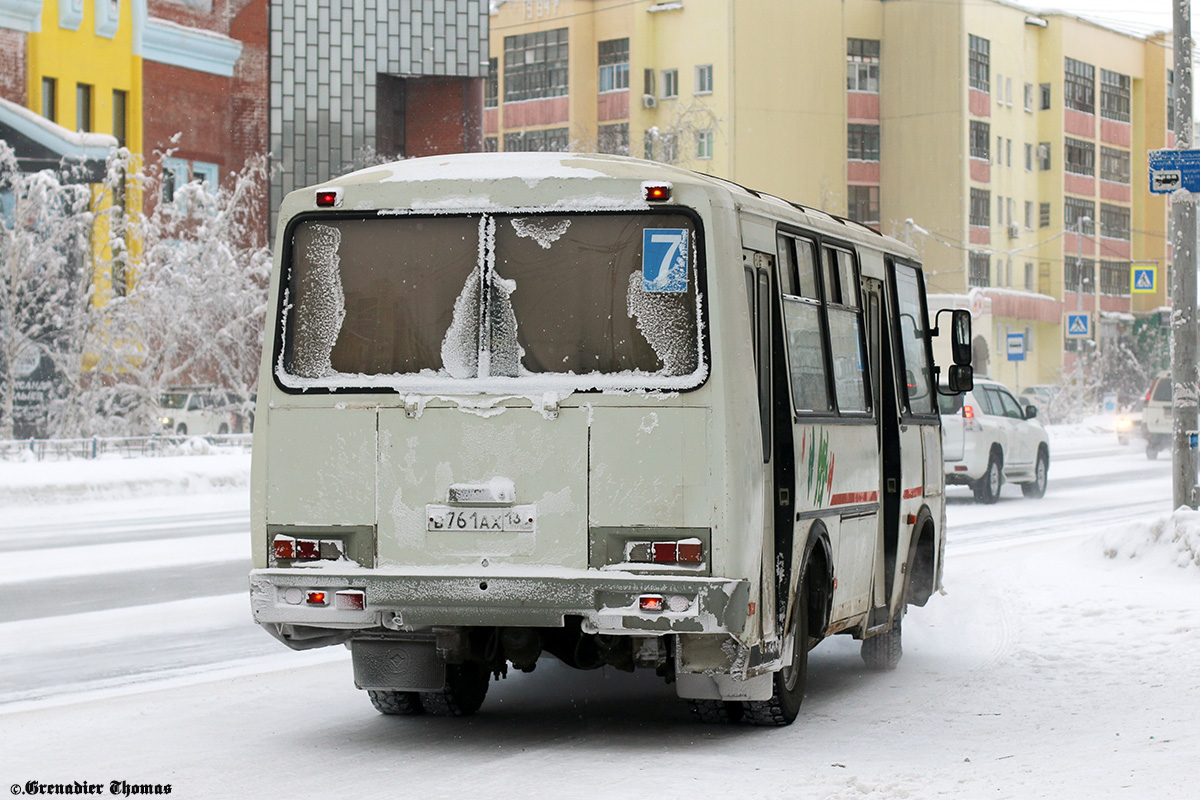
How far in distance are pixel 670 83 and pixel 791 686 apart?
7346 centimetres

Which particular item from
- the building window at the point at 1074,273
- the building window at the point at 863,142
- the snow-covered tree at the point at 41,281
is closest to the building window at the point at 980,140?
the building window at the point at 863,142

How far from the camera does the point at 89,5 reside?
5316 centimetres

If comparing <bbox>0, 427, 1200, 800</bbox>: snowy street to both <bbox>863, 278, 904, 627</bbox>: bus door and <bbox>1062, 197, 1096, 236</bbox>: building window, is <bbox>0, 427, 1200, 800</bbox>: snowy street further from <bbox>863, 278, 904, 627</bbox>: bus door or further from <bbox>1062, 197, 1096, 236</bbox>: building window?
<bbox>1062, 197, 1096, 236</bbox>: building window

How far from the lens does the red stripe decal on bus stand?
9.77 m

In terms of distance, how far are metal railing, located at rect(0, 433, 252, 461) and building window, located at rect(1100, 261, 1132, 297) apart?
6790 centimetres

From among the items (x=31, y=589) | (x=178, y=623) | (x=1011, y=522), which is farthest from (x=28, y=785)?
(x=1011, y=522)

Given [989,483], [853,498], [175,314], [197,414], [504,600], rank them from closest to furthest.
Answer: [504,600], [853,498], [989,483], [175,314], [197,414]

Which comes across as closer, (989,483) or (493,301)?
(493,301)

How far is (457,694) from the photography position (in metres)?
9.44

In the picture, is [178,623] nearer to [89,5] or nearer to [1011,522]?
[1011,522]

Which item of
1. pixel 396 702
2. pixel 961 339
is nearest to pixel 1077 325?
pixel 961 339

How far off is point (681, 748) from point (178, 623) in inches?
242

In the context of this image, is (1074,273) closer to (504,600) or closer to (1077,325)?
(1077,325)

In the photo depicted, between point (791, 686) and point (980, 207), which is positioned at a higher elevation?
point (980, 207)
